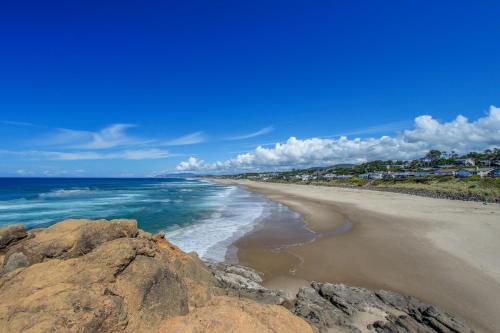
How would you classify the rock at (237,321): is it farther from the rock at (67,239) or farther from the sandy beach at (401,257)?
the sandy beach at (401,257)

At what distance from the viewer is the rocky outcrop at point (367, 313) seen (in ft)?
24.2

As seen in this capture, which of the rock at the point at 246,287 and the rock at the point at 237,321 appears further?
the rock at the point at 246,287

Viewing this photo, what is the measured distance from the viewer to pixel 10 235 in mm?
6738

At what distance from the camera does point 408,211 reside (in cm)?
3025

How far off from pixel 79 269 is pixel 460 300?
11.8 metres

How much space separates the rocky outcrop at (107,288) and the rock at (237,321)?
0.6 inches

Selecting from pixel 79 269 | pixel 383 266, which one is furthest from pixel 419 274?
pixel 79 269

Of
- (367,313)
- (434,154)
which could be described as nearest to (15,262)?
(367,313)

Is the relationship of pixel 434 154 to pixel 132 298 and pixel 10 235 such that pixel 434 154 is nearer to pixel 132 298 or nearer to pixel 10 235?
pixel 132 298

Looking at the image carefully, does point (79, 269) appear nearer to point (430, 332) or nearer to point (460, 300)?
point (430, 332)

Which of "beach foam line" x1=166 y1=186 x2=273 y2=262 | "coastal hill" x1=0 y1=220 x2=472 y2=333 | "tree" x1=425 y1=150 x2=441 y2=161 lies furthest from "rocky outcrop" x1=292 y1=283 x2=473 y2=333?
"tree" x1=425 y1=150 x2=441 y2=161

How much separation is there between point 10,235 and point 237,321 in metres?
6.05

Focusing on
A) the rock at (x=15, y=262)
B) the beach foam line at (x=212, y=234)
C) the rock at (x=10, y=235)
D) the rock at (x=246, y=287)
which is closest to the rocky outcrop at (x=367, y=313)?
the rock at (x=246, y=287)

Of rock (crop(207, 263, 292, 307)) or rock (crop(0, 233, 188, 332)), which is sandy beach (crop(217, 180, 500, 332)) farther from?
rock (crop(0, 233, 188, 332))
